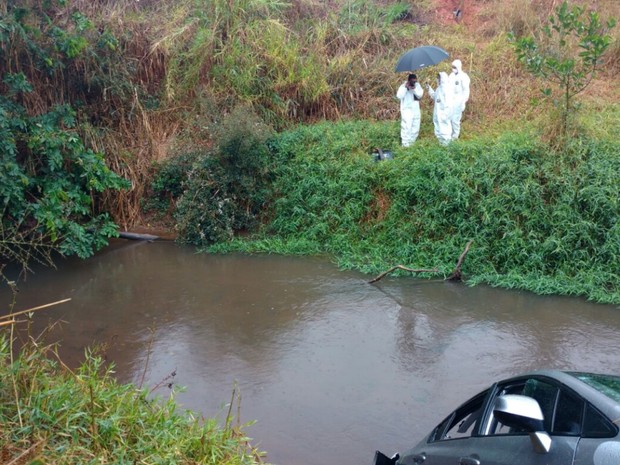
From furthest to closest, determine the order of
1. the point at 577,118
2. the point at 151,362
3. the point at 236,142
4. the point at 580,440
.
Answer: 1. the point at 236,142
2. the point at 577,118
3. the point at 151,362
4. the point at 580,440

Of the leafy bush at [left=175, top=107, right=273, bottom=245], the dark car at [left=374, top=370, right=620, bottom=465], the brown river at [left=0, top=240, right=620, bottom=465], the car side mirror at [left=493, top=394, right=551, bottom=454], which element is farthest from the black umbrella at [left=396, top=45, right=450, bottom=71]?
the car side mirror at [left=493, top=394, right=551, bottom=454]

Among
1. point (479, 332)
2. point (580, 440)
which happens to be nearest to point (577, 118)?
point (479, 332)

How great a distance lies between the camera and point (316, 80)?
1394 centimetres

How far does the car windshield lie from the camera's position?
2979 mm

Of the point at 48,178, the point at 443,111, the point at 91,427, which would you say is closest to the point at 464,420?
the point at 91,427

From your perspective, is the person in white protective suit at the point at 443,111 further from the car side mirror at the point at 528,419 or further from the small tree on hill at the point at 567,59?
the car side mirror at the point at 528,419

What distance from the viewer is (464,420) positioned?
401 centimetres

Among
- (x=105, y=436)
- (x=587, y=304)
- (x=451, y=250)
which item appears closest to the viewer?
(x=105, y=436)

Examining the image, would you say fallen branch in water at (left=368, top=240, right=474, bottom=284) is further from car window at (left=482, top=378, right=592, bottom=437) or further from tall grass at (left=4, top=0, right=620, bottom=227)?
car window at (left=482, top=378, right=592, bottom=437)

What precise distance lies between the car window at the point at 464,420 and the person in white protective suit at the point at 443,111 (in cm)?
832

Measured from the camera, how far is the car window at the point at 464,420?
12.7 ft

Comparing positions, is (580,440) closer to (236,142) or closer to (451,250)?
(451,250)

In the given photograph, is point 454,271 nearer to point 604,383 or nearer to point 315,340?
point 315,340

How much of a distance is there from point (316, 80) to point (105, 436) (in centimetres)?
1085
